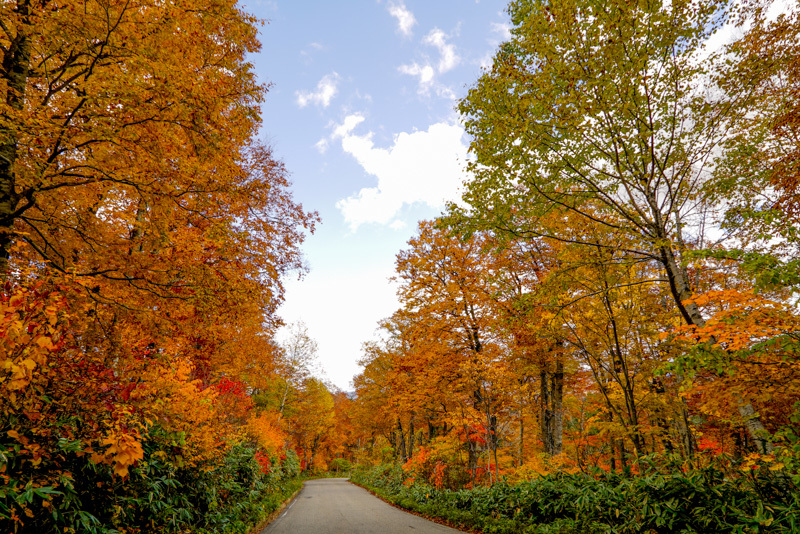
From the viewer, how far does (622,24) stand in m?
5.57

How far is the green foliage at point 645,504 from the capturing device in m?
4.40

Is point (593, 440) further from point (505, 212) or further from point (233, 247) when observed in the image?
point (233, 247)

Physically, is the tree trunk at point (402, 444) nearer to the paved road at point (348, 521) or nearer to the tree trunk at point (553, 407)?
the paved road at point (348, 521)

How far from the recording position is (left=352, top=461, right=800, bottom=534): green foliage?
4.40m

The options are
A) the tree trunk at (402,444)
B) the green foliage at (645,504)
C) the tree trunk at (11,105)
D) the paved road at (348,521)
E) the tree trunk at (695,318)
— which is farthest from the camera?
the tree trunk at (402,444)

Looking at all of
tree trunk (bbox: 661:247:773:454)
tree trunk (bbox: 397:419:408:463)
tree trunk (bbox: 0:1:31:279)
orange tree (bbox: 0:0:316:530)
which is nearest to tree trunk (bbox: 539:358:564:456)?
tree trunk (bbox: 661:247:773:454)

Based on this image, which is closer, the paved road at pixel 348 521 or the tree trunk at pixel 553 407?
the paved road at pixel 348 521

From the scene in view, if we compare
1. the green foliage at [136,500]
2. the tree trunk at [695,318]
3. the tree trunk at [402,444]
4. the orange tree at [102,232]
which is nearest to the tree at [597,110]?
the tree trunk at [695,318]

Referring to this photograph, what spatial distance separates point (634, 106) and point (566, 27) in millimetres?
1760

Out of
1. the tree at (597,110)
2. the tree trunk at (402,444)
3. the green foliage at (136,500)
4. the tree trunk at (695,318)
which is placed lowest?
the tree trunk at (402,444)

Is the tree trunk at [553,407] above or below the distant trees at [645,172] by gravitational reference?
below

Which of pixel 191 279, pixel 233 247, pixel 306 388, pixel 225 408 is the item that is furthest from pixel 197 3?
pixel 306 388

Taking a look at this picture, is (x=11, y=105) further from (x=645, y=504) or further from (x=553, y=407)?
(x=553, y=407)

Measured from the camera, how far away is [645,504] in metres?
5.28
